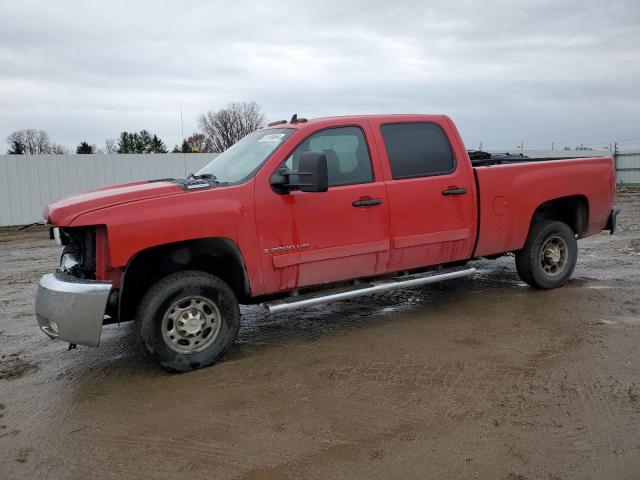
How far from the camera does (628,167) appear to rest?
2878 cm

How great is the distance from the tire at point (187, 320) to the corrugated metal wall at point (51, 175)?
49.1ft

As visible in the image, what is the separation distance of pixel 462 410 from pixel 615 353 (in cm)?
174

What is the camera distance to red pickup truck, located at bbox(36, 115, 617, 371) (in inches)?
166

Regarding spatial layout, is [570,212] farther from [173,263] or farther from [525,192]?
[173,263]

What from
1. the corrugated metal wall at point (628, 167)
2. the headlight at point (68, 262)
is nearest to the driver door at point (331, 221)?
the headlight at point (68, 262)

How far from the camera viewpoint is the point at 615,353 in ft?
14.8

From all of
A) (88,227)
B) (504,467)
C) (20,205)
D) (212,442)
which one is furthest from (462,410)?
(20,205)

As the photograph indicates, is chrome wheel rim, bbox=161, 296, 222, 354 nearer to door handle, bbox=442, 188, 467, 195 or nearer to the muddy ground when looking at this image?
the muddy ground

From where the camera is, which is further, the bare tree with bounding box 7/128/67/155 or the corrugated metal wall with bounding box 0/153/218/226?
the bare tree with bounding box 7/128/67/155

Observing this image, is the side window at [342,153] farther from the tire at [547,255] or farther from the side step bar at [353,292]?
the tire at [547,255]

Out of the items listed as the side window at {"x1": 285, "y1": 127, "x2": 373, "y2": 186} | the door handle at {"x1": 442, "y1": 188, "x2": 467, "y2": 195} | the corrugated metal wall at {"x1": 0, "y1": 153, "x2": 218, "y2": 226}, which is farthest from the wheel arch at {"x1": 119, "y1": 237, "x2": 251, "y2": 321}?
Answer: the corrugated metal wall at {"x1": 0, "y1": 153, "x2": 218, "y2": 226}

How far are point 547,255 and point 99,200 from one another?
500cm

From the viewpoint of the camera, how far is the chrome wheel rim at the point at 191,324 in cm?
436

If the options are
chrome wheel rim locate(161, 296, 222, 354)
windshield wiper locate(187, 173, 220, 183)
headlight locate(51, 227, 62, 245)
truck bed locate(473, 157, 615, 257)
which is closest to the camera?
chrome wheel rim locate(161, 296, 222, 354)
